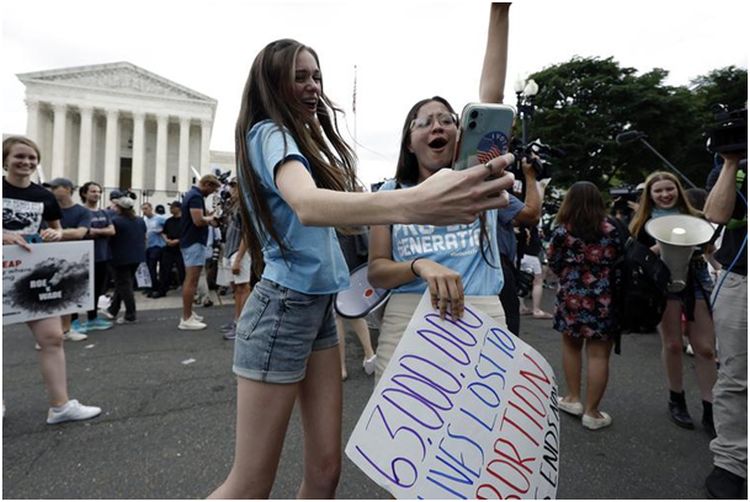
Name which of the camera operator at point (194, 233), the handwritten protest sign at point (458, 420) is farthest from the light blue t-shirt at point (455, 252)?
the camera operator at point (194, 233)

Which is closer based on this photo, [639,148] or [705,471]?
[705,471]

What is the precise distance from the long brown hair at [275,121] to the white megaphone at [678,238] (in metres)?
2.35

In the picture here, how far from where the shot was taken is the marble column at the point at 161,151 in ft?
137

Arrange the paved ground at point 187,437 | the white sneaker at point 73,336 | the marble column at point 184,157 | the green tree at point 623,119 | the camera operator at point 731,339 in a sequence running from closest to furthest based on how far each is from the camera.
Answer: the camera operator at point 731,339, the paved ground at point 187,437, the white sneaker at point 73,336, the green tree at point 623,119, the marble column at point 184,157

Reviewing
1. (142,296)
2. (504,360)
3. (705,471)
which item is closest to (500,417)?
(504,360)

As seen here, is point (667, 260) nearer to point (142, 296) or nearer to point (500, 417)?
point (500, 417)

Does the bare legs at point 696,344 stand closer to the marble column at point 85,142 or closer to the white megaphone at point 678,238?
the white megaphone at point 678,238

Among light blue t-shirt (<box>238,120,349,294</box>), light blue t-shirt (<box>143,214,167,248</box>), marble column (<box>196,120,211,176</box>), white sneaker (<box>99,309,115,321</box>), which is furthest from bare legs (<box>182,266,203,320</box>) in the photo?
marble column (<box>196,120,211,176</box>)

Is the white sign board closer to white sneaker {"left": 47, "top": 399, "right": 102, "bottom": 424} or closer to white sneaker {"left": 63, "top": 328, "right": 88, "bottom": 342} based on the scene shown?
white sneaker {"left": 47, "top": 399, "right": 102, "bottom": 424}

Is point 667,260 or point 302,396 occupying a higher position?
point 667,260

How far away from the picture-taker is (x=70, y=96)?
1551 inches

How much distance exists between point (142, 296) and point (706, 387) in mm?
8679

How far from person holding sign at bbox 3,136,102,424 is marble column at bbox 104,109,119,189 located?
45.2 m

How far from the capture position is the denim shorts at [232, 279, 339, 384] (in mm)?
1145
